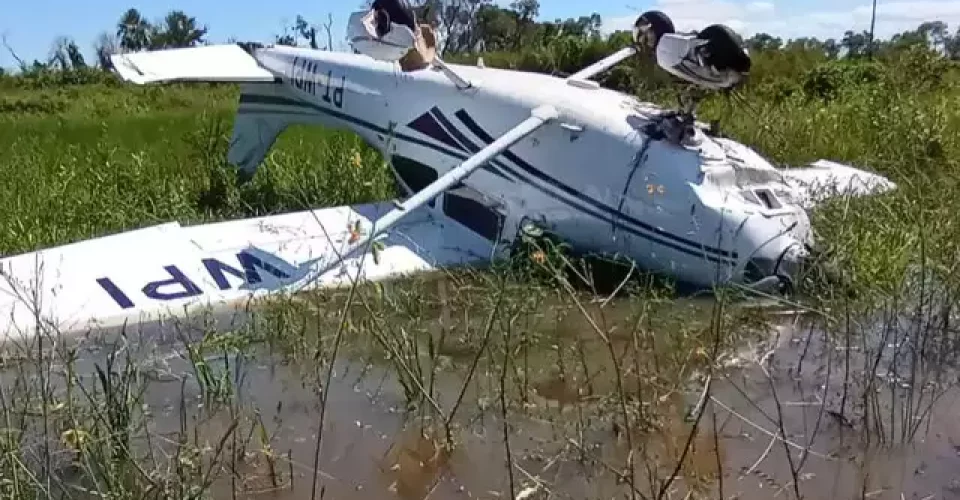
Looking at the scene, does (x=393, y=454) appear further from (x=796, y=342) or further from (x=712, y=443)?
(x=796, y=342)

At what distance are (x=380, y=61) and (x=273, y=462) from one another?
5438 millimetres

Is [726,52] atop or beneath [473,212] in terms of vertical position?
atop

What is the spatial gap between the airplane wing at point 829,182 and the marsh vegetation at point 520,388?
0.34 meters

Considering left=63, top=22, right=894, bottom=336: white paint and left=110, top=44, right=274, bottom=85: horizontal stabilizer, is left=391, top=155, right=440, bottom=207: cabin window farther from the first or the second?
left=110, top=44, right=274, bottom=85: horizontal stabilizer

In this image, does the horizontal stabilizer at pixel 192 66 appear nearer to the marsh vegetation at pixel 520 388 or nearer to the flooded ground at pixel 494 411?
the marsh vegetation at pixel 520 388

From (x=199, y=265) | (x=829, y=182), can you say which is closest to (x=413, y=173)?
(x=199, y=265)

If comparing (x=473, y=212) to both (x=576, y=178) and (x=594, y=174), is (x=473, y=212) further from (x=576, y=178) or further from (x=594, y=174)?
(x=594, y=174)

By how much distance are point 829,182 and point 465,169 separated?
132 inches

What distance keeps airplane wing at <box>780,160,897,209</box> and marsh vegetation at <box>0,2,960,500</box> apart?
34 centimetres

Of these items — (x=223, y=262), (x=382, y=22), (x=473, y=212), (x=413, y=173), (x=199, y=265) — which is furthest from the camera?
(x=413, y=173)

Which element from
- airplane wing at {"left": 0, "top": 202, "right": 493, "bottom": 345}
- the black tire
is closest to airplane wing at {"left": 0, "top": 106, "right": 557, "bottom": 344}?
airplane wing at {"left": 0, "top": 202, "right": 493, "bottom": 345}

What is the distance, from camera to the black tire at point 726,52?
717 centimetres

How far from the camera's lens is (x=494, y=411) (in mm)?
5250

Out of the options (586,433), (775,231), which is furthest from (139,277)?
(775,231)
